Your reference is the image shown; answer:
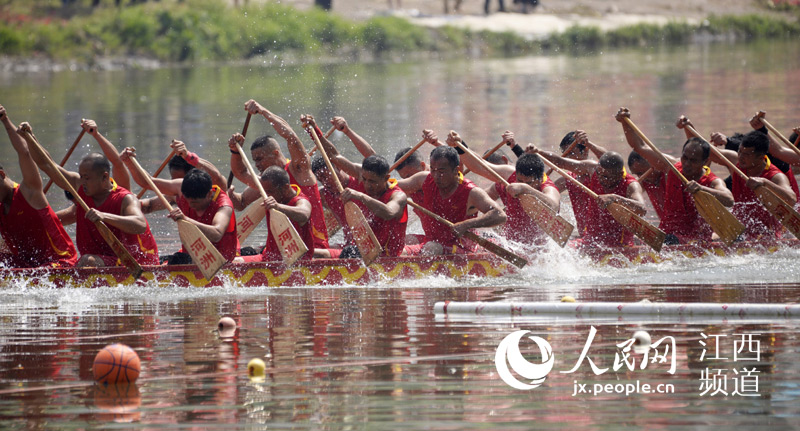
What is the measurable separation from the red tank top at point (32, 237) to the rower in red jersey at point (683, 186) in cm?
632

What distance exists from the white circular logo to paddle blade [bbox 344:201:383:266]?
3.36m

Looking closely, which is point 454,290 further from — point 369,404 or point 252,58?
point 252,58

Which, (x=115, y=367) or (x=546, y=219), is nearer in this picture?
(x=115, y=367)

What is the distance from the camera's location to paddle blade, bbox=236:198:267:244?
12935 mm

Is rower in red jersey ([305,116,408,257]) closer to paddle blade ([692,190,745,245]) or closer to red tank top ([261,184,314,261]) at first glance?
red tank top ([261,184,314,261])

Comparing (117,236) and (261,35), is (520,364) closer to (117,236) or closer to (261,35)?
(117,236)

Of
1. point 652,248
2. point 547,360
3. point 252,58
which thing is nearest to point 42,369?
point 547,360

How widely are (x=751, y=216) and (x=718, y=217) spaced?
3.57 feet

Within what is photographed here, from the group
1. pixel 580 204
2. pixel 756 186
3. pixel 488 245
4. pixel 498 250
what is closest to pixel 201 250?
pixel 488 245

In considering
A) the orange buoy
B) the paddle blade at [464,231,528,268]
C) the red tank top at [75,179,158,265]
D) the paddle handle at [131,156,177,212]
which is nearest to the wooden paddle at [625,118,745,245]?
the paddle blade at [464,231,528,268]

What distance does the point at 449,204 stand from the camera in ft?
42.2

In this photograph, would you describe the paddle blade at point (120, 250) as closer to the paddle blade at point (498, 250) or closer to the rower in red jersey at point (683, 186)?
the paddle blade at point (498, 250)

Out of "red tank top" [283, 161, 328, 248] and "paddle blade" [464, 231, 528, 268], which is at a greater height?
"red tank top" [283, 161, 328, 248]

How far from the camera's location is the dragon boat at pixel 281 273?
11.9 m
